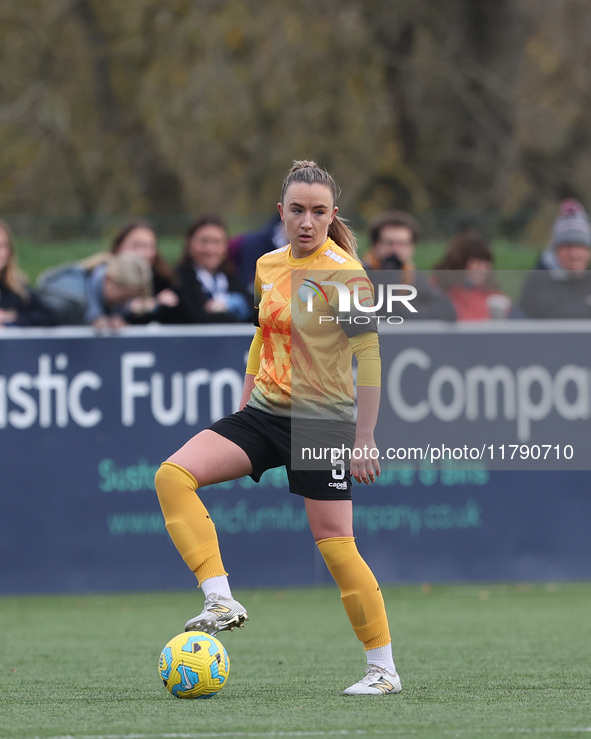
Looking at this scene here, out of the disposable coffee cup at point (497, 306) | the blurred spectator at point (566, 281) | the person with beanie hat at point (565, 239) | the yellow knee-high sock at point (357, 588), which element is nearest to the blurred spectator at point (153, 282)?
the disposable coffee cup at point (497, 306)

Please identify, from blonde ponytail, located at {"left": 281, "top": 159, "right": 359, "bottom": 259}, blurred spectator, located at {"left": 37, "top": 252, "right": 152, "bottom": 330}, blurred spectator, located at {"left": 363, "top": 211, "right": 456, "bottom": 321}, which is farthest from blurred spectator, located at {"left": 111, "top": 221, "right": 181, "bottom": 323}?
blonde ponytail, located at {"left": 281, "top": 159, "right": 359, "bottom": 259}

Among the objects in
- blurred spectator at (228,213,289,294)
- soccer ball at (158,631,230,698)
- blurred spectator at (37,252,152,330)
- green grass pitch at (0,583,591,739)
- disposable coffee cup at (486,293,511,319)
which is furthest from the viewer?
blurred spectator at (228,213,289,294)

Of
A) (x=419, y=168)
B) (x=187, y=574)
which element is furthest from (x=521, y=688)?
(x=419, y=168)

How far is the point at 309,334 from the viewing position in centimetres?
534

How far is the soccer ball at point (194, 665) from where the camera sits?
5191 millimetres

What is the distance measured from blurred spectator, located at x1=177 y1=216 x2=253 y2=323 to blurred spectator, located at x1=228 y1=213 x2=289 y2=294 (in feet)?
1.77

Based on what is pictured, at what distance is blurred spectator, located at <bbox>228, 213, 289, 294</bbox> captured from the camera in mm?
10156

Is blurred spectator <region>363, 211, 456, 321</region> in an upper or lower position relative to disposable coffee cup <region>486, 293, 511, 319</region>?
upper

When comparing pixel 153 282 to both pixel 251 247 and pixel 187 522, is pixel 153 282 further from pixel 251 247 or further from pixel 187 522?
pixel 187 522

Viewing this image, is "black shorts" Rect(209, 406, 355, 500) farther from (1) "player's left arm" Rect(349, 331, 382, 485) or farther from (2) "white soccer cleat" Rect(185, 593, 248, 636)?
(2) "white soccer cleat" Rect(185, 593, 248, 636)

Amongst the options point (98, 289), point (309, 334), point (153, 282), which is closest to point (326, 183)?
point (309, 334)

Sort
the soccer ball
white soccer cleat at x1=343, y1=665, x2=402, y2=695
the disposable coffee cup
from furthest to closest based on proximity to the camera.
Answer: the disposable coffee cup → white soccer cleat at x1=343, y1=665, x2=402, y2=695 → the soccer ball

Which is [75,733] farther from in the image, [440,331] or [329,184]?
[440,331]

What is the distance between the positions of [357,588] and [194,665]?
2.30ft
